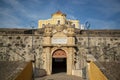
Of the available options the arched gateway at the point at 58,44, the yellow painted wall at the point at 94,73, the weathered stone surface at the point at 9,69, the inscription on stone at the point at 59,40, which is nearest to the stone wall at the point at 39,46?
the arched gateway at the point at 58,44

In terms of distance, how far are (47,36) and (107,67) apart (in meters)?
8.87

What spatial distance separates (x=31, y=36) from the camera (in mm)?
21328

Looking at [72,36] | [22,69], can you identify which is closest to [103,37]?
[72,36]

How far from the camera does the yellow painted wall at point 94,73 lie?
10.6 metres

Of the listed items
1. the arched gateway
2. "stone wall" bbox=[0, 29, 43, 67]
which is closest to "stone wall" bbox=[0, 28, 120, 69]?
"stone wall" bbox=[0, 29, 43, 67]

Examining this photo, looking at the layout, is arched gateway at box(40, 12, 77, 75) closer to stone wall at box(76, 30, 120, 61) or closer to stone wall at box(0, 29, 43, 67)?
stone wall at box(0, 29, 43, 67)

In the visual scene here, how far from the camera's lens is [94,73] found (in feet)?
40.1

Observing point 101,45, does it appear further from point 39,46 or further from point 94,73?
point 94,73

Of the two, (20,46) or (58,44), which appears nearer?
(58,44)

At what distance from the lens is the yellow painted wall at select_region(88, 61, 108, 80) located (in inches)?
416

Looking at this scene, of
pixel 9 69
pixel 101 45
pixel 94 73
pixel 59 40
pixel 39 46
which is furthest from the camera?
pixel 101 45

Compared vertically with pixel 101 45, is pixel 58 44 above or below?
above

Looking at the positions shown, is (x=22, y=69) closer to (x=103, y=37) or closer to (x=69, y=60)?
(x=69, y=60)

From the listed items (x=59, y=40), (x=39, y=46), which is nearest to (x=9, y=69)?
(x=59, y=40)
